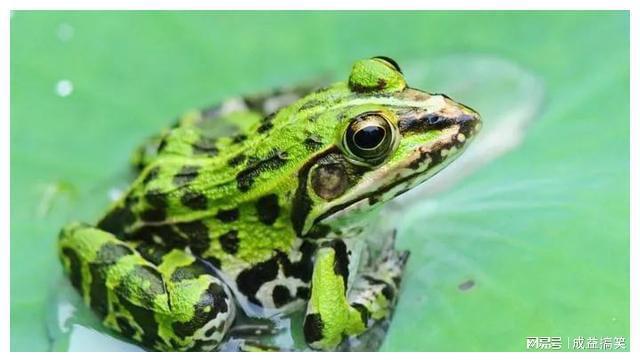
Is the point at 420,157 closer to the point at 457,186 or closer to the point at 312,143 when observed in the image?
the point at 312,143

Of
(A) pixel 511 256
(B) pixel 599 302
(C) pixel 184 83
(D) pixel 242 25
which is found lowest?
(B) pixel 599 302

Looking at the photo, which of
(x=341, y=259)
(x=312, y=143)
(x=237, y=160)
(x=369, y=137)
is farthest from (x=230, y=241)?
(x=369, y=137)

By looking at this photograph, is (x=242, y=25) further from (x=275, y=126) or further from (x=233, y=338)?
(x=233, y=338)

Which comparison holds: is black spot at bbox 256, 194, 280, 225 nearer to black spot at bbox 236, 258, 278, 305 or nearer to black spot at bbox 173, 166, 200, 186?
black spot at bbox 236, 258, 278, 305

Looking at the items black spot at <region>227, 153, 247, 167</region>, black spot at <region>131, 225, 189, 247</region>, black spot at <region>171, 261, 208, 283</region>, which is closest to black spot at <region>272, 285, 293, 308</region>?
black spot at <region>171, 261, 208, 283</region>

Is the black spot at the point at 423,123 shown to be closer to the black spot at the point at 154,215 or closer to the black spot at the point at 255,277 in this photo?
the black spot at the point at 255,277

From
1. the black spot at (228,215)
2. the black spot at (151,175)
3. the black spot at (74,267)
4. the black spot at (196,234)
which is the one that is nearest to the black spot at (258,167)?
the black spot at (228,215)

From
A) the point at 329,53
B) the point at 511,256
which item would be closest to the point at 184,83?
the point at 329,53
